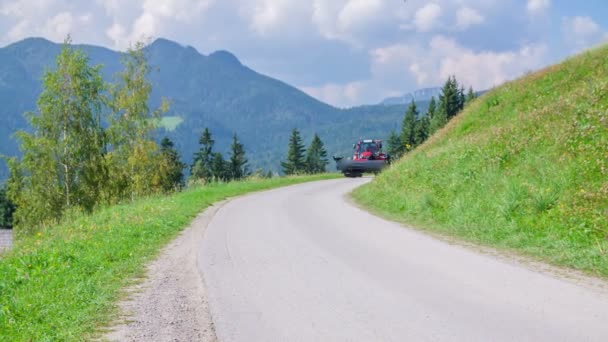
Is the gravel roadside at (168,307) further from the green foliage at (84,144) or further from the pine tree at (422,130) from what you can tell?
the pine tree at (422,130)

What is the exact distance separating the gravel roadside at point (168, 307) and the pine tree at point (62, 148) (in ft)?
90.8

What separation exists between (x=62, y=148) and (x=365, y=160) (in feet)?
70.4

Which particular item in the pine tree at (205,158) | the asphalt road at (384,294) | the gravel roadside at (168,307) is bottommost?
the asphalt road at (384,294)

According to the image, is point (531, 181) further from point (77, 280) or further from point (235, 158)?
point (235, 158)

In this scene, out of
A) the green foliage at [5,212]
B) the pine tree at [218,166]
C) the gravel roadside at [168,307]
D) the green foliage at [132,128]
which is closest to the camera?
the gravel roadside at [168,307]

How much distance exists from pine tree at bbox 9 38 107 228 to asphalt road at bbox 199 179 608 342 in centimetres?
2676

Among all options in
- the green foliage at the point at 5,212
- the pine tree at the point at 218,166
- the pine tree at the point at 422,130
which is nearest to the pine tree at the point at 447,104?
the pine tree at the point at 422,130

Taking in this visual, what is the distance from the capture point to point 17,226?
34594 millimetres

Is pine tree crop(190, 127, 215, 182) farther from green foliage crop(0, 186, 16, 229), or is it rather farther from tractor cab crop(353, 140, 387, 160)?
tractor cab crop(353, 140, 387, 160)

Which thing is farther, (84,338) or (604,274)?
(604,274)

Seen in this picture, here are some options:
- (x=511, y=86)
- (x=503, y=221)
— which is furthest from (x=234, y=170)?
(x=503, y=221)

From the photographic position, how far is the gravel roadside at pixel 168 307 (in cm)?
503

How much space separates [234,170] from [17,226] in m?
62.4

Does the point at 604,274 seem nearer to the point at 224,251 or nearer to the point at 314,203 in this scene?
the point at 224,251
